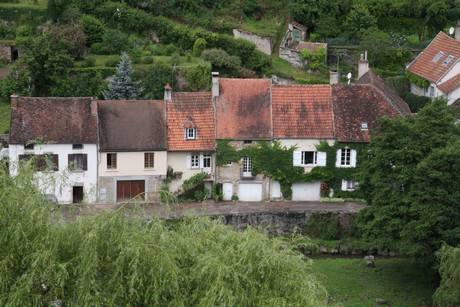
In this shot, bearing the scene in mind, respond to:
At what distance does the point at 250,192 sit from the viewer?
161 ft

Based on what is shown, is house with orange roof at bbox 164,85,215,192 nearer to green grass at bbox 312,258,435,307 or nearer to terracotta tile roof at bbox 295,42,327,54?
green grass at bbox 312,258,435,307

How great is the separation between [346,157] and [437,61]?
553 inches

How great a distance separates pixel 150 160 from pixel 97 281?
25.5 meters

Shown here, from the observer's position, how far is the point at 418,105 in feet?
191

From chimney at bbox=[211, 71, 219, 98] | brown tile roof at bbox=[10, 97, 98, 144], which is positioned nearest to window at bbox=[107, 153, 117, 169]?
brown tile roof at bbox=[10, 97, 98, 144]

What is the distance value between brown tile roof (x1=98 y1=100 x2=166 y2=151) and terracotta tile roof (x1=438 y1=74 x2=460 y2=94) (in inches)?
748

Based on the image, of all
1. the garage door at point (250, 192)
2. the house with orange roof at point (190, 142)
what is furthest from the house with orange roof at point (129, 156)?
the garage door at point (250, 192)

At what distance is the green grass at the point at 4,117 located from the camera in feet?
175

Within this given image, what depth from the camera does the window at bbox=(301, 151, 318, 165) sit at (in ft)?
161

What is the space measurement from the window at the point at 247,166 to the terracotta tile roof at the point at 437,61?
15.9m

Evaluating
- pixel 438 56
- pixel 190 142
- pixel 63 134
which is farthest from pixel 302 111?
pixel 438 56

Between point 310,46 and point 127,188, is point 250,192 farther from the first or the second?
point 310,46

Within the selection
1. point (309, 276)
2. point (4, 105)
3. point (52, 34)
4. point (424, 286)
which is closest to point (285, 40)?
point (52, 34)

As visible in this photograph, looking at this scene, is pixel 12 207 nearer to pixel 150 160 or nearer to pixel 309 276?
pixel 309 276
